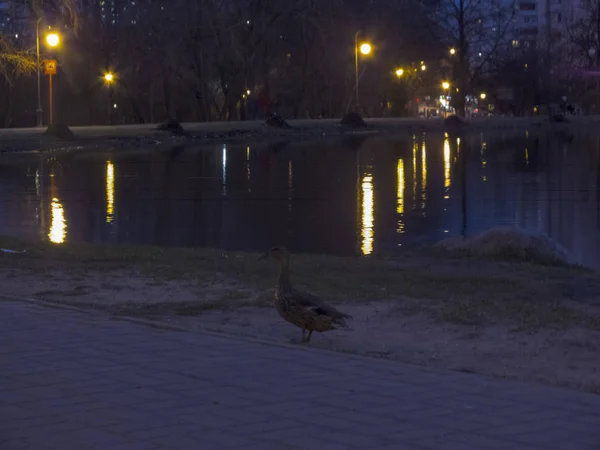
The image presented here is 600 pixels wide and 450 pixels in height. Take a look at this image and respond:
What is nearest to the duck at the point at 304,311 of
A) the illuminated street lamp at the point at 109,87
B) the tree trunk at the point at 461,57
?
the illuminated street lamp at the point at 109,87

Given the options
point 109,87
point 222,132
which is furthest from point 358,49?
point 222,132

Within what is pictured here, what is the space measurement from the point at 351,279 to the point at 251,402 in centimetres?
614

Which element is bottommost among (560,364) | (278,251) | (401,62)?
(560,364)

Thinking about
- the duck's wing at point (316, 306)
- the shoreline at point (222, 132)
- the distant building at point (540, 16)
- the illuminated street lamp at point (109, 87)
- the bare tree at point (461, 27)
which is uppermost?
the distant building at point (540, 16)

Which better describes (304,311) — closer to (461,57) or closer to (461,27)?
(461,57)

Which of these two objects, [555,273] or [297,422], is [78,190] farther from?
[297,422]

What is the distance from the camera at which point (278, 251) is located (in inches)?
377

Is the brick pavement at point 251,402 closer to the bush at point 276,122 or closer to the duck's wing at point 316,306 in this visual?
the duck's wing at point 316,306

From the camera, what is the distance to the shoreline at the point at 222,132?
5562 centimetres

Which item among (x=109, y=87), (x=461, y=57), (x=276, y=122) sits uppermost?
(x=461, y=57)

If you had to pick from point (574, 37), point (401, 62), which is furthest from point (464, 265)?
point (574, 37)

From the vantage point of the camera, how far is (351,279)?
1309 cm

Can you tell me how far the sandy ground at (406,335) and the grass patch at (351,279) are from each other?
15cm

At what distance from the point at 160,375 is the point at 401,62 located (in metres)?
86.6
